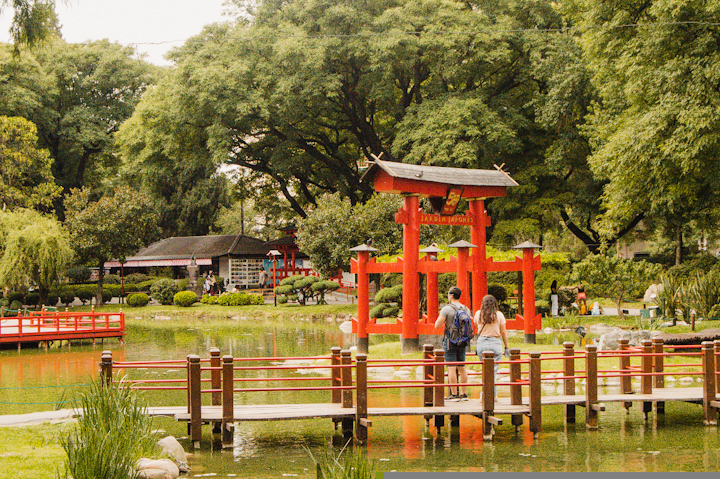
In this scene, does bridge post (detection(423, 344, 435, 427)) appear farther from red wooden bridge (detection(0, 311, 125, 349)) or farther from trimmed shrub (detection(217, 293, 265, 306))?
trimmed shrub (detection(217, 293, 265, 306))

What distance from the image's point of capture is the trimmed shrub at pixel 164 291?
40.0m

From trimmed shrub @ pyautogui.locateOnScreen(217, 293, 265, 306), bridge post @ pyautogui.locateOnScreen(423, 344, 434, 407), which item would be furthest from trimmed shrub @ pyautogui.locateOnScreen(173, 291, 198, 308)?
bridge post @ pyautogui.locateOnScreen(423, 344, 434, 407)

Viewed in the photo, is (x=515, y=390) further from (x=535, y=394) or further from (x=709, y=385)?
(x=709, y=385)

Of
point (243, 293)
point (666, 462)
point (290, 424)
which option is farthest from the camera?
point (243, 293)

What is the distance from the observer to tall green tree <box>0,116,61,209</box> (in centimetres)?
4016

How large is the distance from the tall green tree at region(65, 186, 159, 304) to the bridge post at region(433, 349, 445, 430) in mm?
32305

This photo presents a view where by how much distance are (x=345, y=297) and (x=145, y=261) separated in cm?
1601

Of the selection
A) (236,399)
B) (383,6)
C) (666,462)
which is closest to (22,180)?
(383,6)

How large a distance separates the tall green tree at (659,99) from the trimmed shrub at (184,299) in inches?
852

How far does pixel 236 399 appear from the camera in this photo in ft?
47.4

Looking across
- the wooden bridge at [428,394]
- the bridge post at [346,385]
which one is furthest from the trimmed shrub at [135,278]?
the bridge post at [346,385]

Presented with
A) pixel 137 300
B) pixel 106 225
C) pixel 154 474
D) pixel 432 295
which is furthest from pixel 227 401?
pixel 106 225

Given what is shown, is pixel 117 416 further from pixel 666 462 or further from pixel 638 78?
pixel 638 78

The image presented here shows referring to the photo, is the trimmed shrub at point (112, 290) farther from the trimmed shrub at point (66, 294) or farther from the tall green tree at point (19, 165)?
the tall green tree at point (19, 165)
